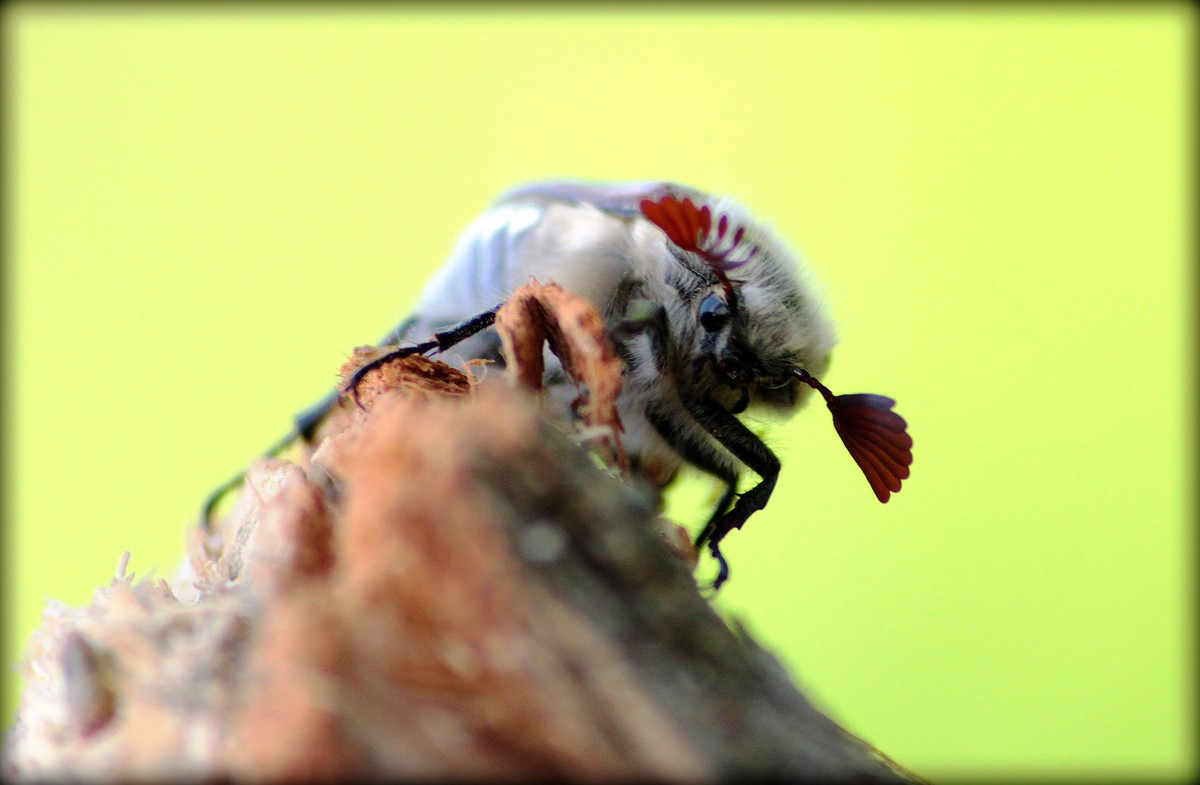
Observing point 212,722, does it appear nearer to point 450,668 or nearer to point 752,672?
point 450,668

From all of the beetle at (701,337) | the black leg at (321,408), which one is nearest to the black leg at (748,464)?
the beetle at (701,337)

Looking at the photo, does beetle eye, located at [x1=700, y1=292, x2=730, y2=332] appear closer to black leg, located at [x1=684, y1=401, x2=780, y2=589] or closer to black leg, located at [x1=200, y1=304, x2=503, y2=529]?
black leg, located at [x1=684, y1=401, x2=780, y2=589]

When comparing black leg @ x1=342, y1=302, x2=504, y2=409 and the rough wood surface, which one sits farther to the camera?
black leg @ x1=342, y1=302, x2=504, y2=409

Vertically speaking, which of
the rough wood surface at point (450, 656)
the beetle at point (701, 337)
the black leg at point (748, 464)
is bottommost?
the rough wood surface at point (450, 656)

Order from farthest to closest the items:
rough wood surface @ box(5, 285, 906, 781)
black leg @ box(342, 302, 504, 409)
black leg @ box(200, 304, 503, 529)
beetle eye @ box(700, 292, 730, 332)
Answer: beetle eye @ box(700, 292, 730, 332) → black leg @ box(200, 304, 503, 529) → black leg @ box(342, 302, 504, 409) → rough wood surface @ box(5, 285, 906, 781)

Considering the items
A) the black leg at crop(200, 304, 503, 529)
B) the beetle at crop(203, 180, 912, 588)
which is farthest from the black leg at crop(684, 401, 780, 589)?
the black leg at crop(200, 304, 503, 529)

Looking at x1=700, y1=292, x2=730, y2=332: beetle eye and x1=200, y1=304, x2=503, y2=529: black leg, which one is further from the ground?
x1=700, y1=292, x2=730, y2=332: beetle eye

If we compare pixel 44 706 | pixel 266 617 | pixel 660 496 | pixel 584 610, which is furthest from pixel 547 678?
pixel 660 496

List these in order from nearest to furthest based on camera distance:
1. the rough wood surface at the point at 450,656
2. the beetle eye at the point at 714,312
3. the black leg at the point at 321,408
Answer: the rough wood surface at the point at 450,656 → the black leg at the point at 321,408 → the beetle eye at the point at 714,312

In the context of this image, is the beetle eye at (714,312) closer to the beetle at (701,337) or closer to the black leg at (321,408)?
the beetle at (701,337)
